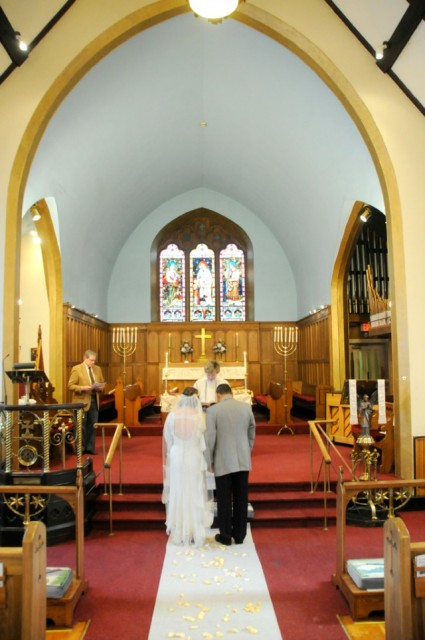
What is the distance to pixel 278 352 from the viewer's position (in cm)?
1565

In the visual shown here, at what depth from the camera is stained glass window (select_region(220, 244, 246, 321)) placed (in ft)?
56.6

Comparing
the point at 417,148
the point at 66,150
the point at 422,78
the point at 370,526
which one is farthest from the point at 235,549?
the point at 66,150

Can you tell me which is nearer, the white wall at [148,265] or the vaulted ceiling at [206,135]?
the vaulted ceiling at [206,135]

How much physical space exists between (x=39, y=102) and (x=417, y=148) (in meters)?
4.87

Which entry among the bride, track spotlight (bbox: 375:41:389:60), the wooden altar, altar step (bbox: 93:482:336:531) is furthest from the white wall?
the bride

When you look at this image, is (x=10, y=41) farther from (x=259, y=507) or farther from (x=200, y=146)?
(x=200, y=146)

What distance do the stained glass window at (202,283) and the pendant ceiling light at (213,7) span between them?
11901 mm

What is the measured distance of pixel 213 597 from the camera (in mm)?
4359

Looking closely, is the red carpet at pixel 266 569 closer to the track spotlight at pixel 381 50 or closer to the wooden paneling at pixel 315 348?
the track spotlight at pixel 381 50

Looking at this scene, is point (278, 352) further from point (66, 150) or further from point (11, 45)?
point (11, 45)

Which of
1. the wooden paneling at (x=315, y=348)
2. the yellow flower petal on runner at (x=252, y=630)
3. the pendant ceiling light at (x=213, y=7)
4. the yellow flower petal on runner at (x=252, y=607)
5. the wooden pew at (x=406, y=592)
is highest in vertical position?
the pendant ceiling light at (x=213, y=7)

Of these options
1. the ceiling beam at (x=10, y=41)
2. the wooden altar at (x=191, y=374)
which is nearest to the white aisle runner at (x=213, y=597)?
the ceiling beam at (x=10, y=41)

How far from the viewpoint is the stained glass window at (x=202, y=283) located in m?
17.2

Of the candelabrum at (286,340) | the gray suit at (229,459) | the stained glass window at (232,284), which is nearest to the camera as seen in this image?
the gray suit at (229,459)
